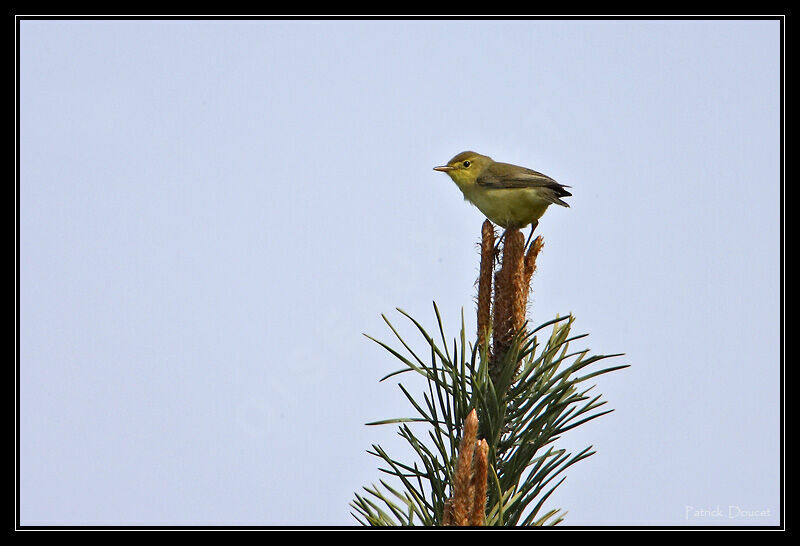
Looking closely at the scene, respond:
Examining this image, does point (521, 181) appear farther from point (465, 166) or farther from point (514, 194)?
point (465, 166)

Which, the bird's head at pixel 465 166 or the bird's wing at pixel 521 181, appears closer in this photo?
the bird's wing at pixel 521 181

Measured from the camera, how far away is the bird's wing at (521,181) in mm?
5438

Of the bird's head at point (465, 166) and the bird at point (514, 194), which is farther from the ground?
the bird's head at point (465, 166)

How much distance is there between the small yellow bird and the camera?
5457 millimetres

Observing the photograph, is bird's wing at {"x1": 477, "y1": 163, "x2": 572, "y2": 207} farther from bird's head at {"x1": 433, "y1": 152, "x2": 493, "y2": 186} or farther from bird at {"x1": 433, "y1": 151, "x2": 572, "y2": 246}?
bird's head at {"x1": 433, "y1": 152, "x2": 493, "y2": 186}

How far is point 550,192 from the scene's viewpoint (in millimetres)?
5469

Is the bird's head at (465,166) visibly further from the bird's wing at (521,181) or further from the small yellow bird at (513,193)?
the bird's wing at (521,181)

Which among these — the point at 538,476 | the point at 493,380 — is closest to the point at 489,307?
the point at 493,380

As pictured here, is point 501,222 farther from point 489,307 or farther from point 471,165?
point 489,307

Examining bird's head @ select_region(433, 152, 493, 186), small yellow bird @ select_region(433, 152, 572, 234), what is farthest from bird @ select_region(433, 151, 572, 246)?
bird's head @ select_region(433, 152, 493, 186)

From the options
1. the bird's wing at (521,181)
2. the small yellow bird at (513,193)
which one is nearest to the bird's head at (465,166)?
the small yellow bird at (513,193)
